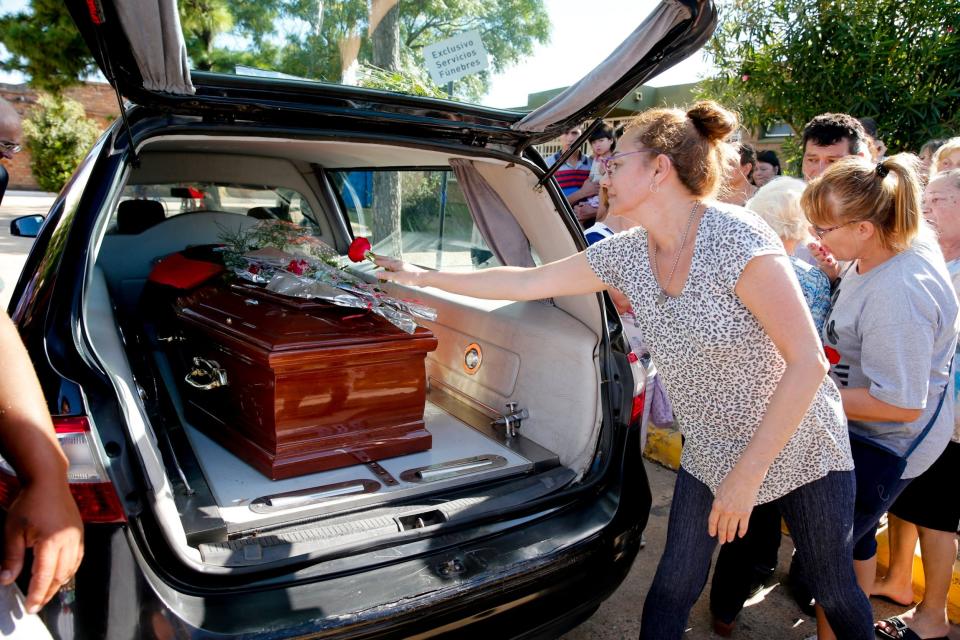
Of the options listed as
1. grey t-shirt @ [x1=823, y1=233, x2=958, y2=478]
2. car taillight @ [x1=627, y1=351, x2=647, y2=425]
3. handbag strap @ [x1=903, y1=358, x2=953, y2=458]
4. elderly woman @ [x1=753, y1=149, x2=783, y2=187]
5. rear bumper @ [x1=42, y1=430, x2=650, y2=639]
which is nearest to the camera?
rear bumper @ [x1=42, y1=430, x2=650, y2=639]

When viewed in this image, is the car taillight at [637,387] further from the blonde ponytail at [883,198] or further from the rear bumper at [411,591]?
the blonde ponytail at [883,198]

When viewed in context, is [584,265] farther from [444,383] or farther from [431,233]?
[431,233]

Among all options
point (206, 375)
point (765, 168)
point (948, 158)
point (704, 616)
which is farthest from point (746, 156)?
point (206, 375)

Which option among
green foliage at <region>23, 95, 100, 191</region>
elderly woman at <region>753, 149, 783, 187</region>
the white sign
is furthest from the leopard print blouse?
green foliage at <region>23, 95, 100, 191</region>

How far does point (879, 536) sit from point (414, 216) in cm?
317

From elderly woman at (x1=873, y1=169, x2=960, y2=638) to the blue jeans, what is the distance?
0.78 metres

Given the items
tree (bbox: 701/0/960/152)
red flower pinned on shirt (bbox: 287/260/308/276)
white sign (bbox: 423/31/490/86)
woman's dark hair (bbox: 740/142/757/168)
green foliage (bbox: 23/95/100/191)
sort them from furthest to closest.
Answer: green foliage (bbox: 23/95/100/191) → tree (bbox: 701/0/960/152) → woman's dark hair (bbox: 740/142/757/168) → white sign (bbox: 423/31/490/86) → red flower pinned on shirt (bbox: 287/260/308/276)

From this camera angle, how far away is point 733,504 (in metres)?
1.64

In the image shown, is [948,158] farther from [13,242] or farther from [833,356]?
[13,242]

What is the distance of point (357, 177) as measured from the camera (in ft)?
13.6

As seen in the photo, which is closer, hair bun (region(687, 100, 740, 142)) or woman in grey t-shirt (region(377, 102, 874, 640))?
woman in grey t-shirt (region(377, 102, 874, 640))

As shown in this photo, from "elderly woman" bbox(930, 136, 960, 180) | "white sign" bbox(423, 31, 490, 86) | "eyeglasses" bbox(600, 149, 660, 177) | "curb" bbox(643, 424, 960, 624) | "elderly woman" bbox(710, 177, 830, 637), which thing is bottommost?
"curb" bbox(643, 424, 960, 624)

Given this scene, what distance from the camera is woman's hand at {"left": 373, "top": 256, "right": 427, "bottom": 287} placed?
2471mm

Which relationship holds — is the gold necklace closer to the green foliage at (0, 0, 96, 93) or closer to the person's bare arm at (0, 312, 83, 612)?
the person's bare arm at (0, 312, 83, 612)
